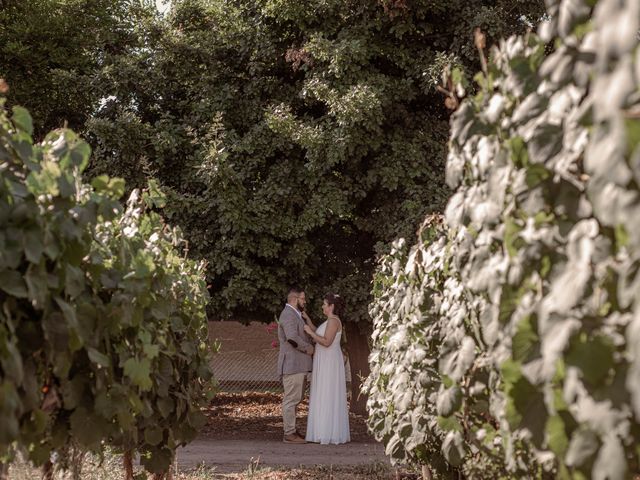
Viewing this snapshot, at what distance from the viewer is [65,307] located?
2924 mm

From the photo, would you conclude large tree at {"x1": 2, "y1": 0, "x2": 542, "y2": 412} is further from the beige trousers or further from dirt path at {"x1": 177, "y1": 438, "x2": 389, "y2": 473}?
dirt path at {"x1": 177, "y1": 438, "x2": 389, "y2": 473}

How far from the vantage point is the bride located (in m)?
12.3

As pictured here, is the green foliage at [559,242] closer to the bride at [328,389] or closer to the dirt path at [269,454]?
the dirt path at [269,454]

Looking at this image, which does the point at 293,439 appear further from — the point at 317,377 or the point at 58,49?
the point at 58,49

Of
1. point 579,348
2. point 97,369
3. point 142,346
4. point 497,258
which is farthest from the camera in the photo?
point 142,346

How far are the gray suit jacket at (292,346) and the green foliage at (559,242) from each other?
837 cm

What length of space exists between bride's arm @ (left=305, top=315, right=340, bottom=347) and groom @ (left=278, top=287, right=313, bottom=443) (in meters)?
0.17

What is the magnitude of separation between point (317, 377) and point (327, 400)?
1.08ft

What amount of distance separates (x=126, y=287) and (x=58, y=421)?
1.82 feet

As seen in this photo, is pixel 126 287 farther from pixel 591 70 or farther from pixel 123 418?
pixel 591 70

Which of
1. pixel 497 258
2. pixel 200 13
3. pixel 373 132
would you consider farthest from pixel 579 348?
pixel 200 13

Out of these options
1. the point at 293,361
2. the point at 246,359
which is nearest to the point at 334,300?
the point at 293,361

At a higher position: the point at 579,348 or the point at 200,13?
the point at 200,13

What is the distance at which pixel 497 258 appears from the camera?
2736 mm
